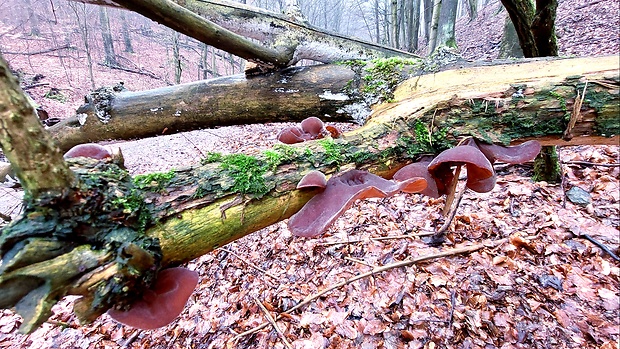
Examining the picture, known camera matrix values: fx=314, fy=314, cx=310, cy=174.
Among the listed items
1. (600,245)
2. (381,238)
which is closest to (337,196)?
(381,238)

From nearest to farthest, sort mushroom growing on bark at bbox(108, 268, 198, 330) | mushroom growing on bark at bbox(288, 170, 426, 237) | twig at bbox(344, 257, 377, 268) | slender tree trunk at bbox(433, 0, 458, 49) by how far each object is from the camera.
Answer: mushroom growing on bark at bbox(108, 268, 198, 330), mushroom growing on bark at bbox(288, 170, 426, 237), twig at bbox(344, 257, 377, 268), slender tree trunk at bbox(433, 0, 458, 49)

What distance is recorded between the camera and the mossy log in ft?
3.29

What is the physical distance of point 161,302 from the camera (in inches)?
49.4

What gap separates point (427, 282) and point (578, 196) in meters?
1.93

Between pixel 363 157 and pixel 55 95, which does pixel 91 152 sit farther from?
pixel 55 95

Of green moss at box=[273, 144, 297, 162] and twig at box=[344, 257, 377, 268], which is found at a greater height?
green moss at box=[273, 144, 297, 162]

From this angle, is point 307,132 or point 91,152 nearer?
point 91,152

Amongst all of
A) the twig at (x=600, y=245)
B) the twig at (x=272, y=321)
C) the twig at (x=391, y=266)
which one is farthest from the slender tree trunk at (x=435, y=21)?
the twig at (x=272, y=321)

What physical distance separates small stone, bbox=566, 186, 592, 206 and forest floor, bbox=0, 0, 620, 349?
5cm

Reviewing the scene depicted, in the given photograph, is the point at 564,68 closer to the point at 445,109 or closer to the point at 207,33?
the point at 445,109

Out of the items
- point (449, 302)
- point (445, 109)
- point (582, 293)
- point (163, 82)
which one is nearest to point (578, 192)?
point (582, 293)

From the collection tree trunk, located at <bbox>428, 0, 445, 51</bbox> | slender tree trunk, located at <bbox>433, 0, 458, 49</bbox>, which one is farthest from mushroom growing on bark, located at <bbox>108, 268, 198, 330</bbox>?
slender tree trunk, located at <bbox>433, 0, 458, 49</bbox>

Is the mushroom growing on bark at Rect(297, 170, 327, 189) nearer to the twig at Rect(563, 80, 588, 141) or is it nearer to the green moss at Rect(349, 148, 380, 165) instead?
the green moss at Rect(349, 148, 380, 165)

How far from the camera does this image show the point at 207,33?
2.25m
